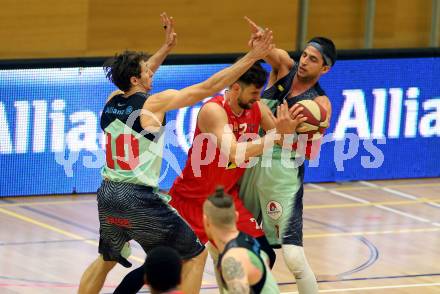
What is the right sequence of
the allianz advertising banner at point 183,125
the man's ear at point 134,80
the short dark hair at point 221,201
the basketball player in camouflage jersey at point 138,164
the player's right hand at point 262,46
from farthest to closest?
the allianz advertising banner at point 183,125 → the man's ear at point 134,80 → the basketball player in camouflage jersey at point 138,164 → the player's right hand at point 262,46 → the short dark hair at point 221,201

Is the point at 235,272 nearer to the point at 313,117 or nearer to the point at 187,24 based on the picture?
the point at 313,117

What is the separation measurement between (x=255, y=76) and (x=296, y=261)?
58.0 inches

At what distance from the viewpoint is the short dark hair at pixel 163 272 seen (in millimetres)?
6508

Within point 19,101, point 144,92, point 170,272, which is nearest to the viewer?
point 170,272

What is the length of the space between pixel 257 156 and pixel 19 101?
4461 mm

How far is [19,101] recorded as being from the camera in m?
13.0

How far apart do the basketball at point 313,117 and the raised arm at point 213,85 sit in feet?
2.77

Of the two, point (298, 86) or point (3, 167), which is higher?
point (298, 86)

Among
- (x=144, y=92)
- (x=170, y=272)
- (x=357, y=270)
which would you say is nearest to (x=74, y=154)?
(x=357, y=270)

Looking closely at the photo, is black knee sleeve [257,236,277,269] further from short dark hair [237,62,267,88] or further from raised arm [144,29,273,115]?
raised arm [144,29,273,115]

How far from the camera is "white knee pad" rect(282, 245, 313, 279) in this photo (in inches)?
367

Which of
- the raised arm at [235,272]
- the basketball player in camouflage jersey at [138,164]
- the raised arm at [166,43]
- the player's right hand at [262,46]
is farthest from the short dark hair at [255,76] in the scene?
the raised arm at [235,272]

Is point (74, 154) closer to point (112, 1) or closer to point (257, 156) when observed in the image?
point (112, 1)

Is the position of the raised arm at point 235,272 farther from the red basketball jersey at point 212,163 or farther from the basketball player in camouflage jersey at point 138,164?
the red basketball jersey at point 212,163
